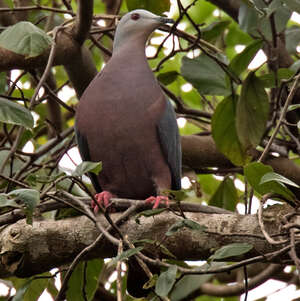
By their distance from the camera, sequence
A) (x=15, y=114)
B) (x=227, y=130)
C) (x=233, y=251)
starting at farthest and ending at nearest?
(x=227, y=130) → (x=15, y=114) → (x=233, y=251)

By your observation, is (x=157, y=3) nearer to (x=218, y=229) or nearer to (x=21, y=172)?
(x=21, y=172)

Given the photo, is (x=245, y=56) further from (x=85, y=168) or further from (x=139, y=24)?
(x=85, y=168)

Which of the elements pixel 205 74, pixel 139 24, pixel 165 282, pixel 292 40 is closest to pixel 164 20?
pixel 139 24

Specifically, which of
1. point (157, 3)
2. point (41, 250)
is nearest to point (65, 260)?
point (41, 250)

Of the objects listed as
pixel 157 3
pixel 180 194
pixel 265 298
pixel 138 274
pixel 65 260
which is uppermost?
pixel 157 3

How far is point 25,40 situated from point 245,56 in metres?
1.01

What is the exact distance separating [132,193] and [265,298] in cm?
78

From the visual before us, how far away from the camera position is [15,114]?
8.29 feet

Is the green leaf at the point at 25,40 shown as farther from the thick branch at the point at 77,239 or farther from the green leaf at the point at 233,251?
the green leaf at the point at 233,251

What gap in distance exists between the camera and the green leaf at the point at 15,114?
250 cm

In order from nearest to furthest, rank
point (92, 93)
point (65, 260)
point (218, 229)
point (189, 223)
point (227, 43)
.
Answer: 1. point (189, 223)
2. point (218, 229)
3. point (65, 260)
4. point (92, 93)
5. point (227, 43)

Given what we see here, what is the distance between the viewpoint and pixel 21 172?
3092 millimetres

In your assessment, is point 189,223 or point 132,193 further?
point 132,193

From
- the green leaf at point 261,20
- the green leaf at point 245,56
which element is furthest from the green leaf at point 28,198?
the green leaf at point 261,20
